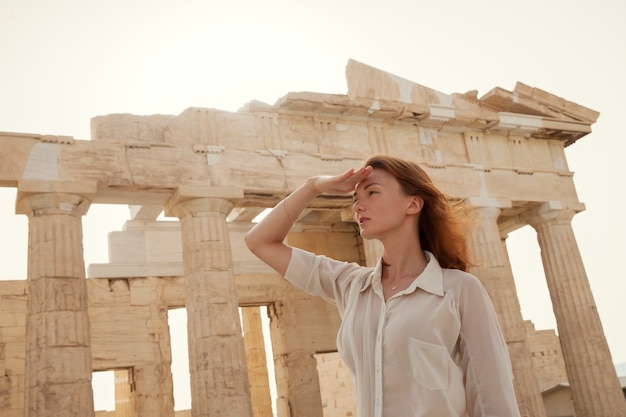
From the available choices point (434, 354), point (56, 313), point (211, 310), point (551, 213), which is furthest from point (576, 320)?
point (434, 354)

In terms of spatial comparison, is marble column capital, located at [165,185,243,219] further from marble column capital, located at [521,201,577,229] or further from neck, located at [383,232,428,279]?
neck, located at [383,232,428,279]

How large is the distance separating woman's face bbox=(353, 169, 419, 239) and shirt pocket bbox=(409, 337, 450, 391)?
0.52 meters

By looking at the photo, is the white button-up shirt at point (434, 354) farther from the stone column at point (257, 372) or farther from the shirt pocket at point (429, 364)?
the stone column at point (257, 372)

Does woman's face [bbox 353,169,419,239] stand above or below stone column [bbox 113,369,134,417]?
below

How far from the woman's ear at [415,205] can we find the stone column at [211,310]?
867cm

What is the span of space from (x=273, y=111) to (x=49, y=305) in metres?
5.51

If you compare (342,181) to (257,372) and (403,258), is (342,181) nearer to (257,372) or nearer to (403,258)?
(403,258)

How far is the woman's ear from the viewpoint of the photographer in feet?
8.34

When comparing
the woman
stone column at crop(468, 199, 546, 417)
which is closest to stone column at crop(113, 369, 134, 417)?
stone column at crop(468, 199, 546, 417)

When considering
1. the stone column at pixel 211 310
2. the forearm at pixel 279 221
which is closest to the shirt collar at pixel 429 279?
the forearm at pixel 279 221

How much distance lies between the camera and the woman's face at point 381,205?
8.25 ft

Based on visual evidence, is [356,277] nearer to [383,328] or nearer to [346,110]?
[383,328]

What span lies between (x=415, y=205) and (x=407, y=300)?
1.37ft

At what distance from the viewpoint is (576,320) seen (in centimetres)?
1458
